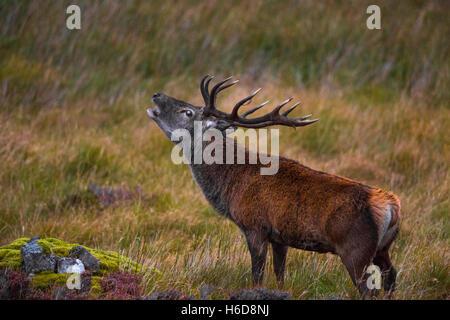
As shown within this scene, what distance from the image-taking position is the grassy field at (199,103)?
5812 millimetres

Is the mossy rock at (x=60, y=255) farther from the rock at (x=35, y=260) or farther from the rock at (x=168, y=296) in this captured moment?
the rock at (x=168, y=296)

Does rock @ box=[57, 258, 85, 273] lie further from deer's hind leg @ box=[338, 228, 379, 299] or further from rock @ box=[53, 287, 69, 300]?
deer's hind leg @ box=[338, 228, 379, 299]

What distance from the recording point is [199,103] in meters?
10.3

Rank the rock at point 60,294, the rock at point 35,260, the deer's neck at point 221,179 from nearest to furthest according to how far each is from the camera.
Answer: the rock at point 60,294, the rock at point 35,260, the deer's neck at point 221,179

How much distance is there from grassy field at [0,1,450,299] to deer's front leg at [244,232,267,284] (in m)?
0.10

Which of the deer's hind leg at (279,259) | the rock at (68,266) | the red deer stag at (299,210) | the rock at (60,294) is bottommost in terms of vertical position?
the deer's hind leg at (279,259)

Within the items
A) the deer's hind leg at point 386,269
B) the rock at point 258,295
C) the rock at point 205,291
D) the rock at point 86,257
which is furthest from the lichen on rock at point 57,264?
the deer's hind leg at point 386,269

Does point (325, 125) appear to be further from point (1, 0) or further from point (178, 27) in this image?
point (1, 0)

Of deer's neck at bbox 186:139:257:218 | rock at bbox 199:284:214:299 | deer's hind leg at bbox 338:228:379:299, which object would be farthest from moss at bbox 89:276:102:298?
deer's hind leg at bbox 338:228:379:299

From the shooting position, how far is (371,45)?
12359 millimetres

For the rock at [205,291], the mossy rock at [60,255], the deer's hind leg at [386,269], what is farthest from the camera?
the deer's hind leg at [386,269]

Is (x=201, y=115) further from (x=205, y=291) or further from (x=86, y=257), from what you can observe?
(x=205, y=291)

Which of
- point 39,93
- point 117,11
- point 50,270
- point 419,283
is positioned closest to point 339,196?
point 419,283

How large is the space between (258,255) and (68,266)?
1.51 meters
